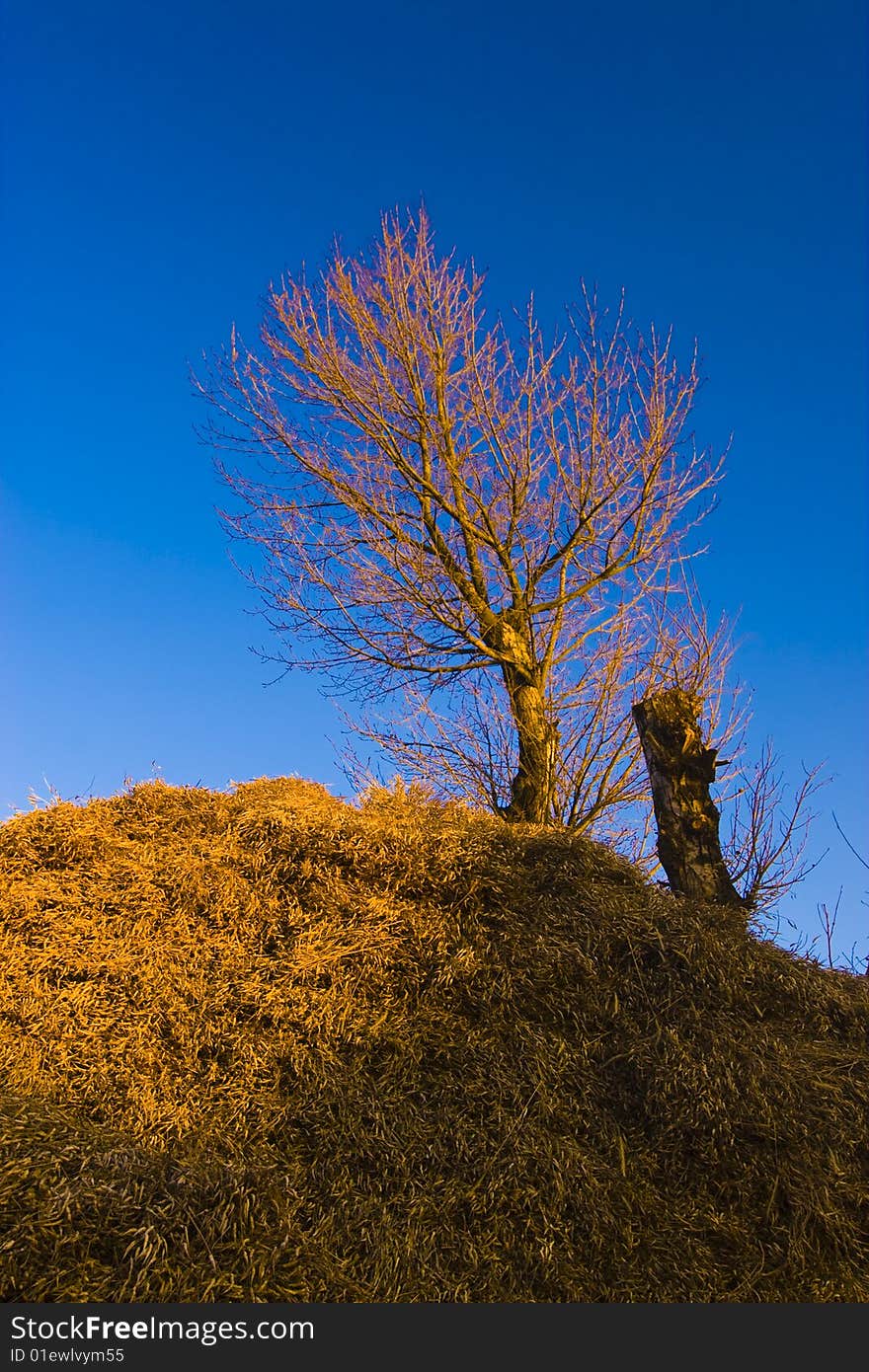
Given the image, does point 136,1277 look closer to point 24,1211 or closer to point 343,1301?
point 24,1211

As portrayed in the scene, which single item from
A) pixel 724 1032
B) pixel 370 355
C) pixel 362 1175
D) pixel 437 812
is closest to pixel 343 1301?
pixel 362 1175

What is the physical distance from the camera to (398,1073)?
449 cm

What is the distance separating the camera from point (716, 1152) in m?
4.31

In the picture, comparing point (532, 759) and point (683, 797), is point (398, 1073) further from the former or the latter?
point (532, 759)

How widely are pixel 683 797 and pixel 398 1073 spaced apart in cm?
358

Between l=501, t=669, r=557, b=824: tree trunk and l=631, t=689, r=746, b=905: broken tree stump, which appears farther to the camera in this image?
l=501, t=669, r=557, b=824: tree trunk

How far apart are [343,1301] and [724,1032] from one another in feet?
7.22

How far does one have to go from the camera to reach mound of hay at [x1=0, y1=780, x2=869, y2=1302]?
3.72 metres

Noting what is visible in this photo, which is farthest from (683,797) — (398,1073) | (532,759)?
(398,1073)

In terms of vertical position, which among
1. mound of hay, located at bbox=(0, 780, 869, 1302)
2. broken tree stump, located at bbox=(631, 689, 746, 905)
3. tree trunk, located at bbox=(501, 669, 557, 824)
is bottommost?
mound of hay, located at bbox=(0, 780, 869, 1302)

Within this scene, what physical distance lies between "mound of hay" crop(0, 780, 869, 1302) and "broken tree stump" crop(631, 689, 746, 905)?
131 centimetres

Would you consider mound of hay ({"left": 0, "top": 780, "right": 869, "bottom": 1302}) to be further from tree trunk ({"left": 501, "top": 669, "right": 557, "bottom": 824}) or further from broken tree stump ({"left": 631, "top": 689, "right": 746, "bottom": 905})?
tree trunk ({"left": 501, "top": 669, "right": 557, "bottom": 824})

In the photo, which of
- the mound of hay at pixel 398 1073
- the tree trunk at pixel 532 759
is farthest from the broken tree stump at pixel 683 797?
the tree trunk at pixel 532 759

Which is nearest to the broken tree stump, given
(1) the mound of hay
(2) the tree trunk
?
(1) the mound of hay
